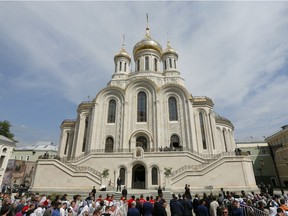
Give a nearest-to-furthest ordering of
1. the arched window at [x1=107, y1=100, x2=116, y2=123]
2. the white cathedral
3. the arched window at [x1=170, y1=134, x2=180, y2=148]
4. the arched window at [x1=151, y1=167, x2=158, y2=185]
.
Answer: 1. the white cathedral
2. the arched window at [x1=151, y1=167, x2=158, y2=185]
3. the arched window at [x1=170, y1=134, x2=180, y2=148]
4. the arched window at [x1=107, y1=100, x2=116, y2=123]

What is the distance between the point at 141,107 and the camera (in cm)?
2803

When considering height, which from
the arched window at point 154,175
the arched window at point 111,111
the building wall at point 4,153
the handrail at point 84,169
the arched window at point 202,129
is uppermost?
the arched window at point 111,111

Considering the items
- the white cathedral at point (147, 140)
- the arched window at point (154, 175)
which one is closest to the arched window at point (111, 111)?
the white cathedral at point (147, 140)

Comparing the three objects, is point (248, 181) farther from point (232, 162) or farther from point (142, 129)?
point (142, 129)

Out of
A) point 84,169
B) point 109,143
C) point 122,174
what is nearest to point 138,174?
point 122,174

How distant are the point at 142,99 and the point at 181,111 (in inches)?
238

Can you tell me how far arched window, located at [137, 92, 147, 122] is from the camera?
27.3 metres

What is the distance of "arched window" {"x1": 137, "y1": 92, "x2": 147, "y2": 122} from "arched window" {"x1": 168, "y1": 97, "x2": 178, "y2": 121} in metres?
3.66

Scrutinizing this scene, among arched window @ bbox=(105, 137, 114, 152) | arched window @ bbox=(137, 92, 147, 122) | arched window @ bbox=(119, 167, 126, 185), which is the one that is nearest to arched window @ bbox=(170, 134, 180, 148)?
arched window @ bbox=(137, 92, 147, 122)

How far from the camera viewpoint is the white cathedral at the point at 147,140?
19.5 meters

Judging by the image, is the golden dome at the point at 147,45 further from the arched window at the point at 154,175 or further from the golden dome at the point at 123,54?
the arched window at the point at 154,175

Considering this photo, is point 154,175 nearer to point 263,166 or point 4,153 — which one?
point 4,153

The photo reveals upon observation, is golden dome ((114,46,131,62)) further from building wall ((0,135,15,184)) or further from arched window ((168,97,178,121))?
building wall ((0,135,15,184))

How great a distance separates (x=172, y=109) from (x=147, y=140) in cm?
586
